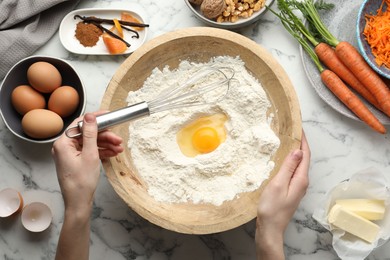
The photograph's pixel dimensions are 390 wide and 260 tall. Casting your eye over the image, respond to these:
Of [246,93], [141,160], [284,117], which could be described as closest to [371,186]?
[284,117]

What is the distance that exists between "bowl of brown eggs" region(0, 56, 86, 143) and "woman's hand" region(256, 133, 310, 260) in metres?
0.75

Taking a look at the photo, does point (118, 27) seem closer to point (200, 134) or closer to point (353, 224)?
point (200, 134)

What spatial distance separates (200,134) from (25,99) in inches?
25.1

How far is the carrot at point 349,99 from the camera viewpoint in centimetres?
188

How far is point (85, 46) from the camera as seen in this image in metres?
2.00

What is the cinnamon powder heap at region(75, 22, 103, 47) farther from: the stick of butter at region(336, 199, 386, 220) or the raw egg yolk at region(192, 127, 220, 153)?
the stick of butter at region(336, 199, 386, 220)

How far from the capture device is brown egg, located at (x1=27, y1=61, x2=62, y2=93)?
1832mm

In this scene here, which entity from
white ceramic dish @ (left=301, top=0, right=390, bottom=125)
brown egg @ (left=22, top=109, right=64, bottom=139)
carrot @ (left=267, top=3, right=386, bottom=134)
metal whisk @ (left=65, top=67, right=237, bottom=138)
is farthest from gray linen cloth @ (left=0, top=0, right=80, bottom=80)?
white ceramic dish @ (left=301, top=0, right=390, bottom=125)

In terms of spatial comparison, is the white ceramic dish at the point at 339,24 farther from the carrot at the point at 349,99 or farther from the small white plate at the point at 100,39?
the small white plate at the point at 100,39

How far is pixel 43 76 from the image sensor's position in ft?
6.01

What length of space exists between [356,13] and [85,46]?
1.04 meters

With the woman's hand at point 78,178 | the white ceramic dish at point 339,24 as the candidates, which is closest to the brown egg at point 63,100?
the woman's hand at point 78,178

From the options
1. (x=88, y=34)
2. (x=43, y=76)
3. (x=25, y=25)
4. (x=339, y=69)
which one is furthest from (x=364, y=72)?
(x=25, y=25)

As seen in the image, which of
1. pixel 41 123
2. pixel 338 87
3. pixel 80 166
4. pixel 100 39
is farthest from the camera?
pixel 100 39
